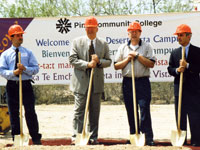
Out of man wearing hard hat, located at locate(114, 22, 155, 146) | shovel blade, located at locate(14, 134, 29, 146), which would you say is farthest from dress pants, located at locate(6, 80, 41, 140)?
man wearing hard hat, located at locate(114, 22, 155, 146)

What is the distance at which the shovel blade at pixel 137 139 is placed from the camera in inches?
314

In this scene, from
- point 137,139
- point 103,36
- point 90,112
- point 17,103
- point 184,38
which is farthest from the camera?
point 103,36

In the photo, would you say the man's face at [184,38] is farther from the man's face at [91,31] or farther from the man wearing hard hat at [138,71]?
the man's face at [91,31]

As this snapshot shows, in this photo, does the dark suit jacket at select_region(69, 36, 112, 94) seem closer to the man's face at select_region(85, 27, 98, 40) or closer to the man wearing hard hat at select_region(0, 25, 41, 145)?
the man's face at select_region(85, 27, 98, 40)

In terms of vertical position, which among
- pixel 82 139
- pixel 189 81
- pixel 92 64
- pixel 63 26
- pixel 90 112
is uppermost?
pixel 63 26

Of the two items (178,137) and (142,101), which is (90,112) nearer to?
(142,101)

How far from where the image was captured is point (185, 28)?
833cm

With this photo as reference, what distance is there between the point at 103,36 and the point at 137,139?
388 cm

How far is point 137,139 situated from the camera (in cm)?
808

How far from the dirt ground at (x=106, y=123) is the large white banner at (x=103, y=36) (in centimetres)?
114

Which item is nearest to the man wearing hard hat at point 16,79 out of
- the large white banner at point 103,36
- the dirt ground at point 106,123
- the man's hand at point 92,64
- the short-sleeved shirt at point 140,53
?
the dirt ground at point 106,123

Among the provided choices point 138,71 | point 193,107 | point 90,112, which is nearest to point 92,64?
point 138,71

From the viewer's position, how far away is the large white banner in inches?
446

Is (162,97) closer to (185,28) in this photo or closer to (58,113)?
(58,113)
